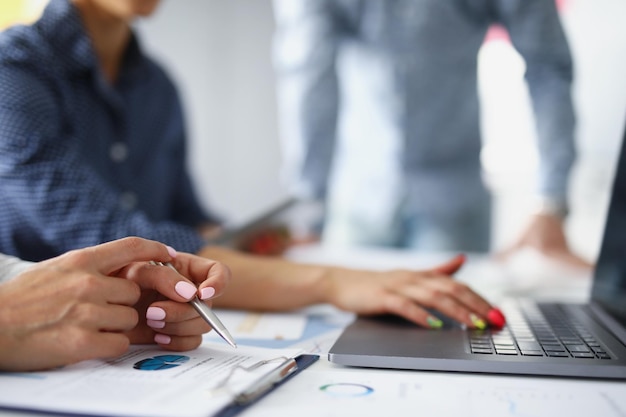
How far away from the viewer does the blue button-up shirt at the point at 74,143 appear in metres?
0.75

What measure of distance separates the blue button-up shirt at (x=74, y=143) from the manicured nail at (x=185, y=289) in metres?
0.18

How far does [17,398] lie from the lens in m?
0.43

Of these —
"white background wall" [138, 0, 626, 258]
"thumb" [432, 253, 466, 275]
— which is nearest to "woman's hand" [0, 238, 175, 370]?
"thumb" [432, 253, 466, 275]

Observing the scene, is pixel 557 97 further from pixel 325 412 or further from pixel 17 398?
pixel 17 398

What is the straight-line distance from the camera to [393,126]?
4.94ft

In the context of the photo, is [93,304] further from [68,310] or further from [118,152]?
[118,152]

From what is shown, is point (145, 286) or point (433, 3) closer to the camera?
point (145, 286)

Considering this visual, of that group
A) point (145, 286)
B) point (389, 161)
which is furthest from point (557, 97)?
point (145, 286)

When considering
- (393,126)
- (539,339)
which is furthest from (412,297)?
(393,126)

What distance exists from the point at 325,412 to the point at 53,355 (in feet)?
0.67

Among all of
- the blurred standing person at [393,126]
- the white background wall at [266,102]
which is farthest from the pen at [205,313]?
the blurred standing person at [393,126]

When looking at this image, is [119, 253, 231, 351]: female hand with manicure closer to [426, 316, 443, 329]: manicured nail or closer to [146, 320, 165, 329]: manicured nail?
[146, 320, 165, 329]: manicured nail

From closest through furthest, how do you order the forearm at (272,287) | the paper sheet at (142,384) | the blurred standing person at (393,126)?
1. the paper sheet at (142,384)
2. the forearm at (272,287)
3. the blurred standing person at (393,126)

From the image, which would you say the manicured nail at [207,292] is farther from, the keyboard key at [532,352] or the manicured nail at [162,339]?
the keyboard key at [532,352]
